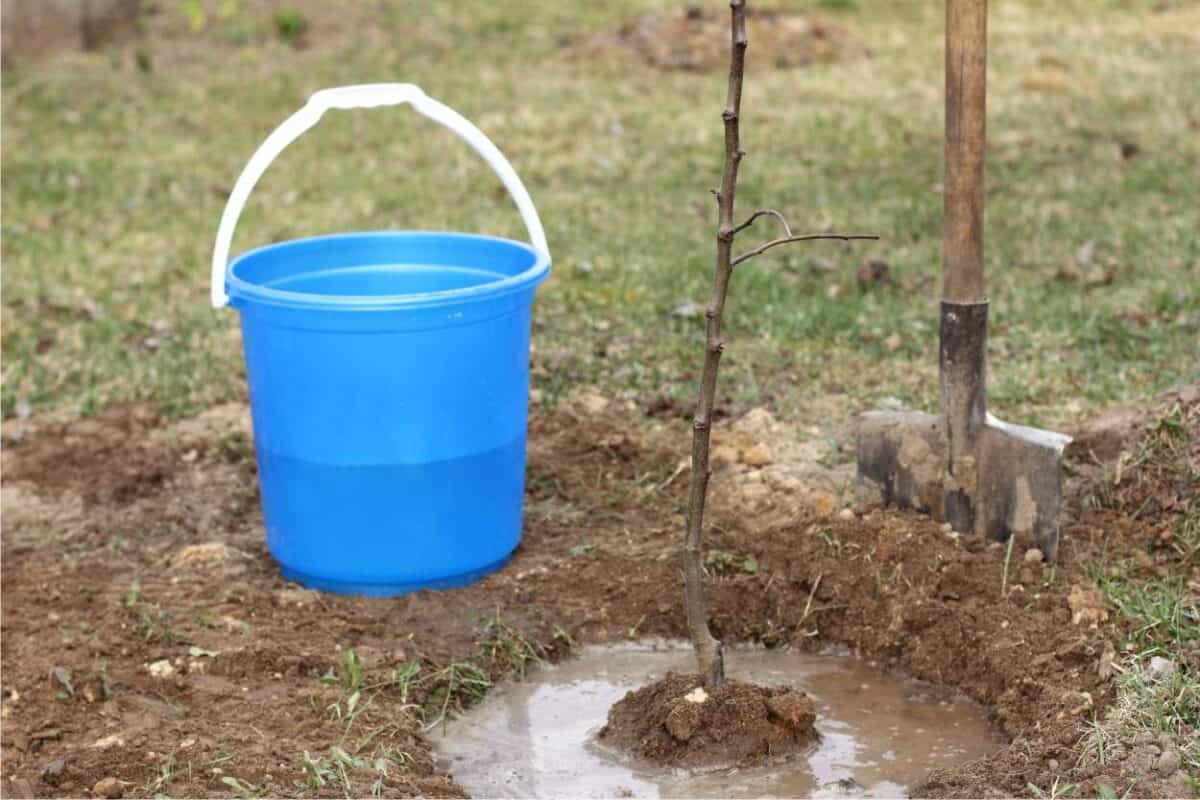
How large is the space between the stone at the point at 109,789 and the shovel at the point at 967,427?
1728mm

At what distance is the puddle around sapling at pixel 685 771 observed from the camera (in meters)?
2.87

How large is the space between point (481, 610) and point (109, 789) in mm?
923

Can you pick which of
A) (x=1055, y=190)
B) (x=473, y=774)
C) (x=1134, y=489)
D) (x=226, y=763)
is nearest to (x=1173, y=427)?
(x=1134, y=489)

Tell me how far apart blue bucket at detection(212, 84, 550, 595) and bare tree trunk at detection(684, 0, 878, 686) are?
0.72 meters

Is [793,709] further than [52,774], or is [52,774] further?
[793,709]

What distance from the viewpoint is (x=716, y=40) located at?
8625mm

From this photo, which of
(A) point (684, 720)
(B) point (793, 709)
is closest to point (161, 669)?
(A) point (684, 720)

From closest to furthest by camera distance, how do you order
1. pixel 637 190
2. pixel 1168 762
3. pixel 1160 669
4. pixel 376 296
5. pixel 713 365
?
pixel 1168 762, pixel 713 365, pixel 1160 669, pixel 376 296, pixel 637 190

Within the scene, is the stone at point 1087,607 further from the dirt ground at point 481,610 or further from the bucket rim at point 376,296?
the bucket rim at point 376,296

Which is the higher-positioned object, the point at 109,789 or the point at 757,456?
the point at 757,456

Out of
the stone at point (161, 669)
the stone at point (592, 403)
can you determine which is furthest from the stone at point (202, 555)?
the stone at point (592, 403)

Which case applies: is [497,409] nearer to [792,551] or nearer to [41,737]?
[792,551]

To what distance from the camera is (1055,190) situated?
20.2 feet

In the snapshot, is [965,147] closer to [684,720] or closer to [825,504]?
[825,504]
